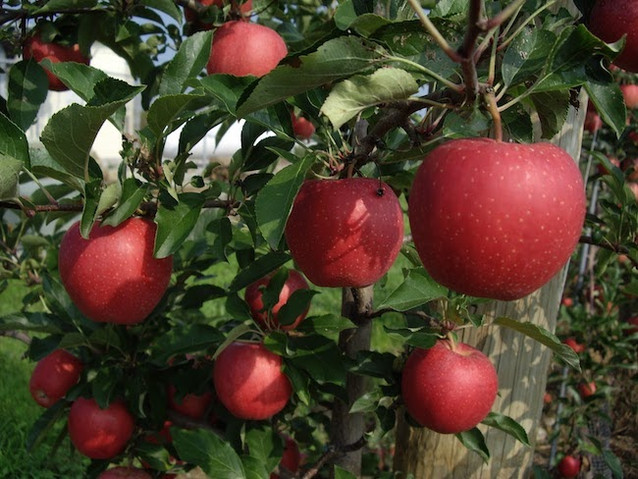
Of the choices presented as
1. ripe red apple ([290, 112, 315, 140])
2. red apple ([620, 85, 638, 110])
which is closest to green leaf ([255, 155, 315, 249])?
ripe red apple ([290, 112, 315, 140])

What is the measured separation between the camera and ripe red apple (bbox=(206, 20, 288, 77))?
1.30m

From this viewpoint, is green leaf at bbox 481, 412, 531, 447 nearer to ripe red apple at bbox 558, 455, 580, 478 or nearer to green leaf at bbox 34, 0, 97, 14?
green leaf at bbox 34, 0, 97, 14

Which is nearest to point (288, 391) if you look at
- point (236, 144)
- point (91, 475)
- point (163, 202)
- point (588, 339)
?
point (163, 202)

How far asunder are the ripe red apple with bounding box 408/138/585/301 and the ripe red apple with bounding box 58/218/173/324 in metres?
0.49

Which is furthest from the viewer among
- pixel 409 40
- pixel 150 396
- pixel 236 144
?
pixel 236 144

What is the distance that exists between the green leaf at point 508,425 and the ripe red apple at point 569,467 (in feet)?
4.13

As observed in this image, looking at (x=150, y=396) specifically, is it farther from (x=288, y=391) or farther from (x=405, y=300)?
(x=405, y=300)

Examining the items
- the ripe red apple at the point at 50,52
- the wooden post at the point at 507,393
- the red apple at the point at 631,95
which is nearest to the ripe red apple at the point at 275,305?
the wooden post at the point at 507,393

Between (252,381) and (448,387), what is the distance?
344mm

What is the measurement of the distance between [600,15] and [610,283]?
1.95 metres

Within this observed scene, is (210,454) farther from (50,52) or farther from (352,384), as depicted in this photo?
(50,52)

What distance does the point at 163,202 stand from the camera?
901mm

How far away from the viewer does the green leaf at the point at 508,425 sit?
108 cm

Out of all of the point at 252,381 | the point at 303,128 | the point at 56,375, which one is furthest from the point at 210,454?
the point at 303,128
